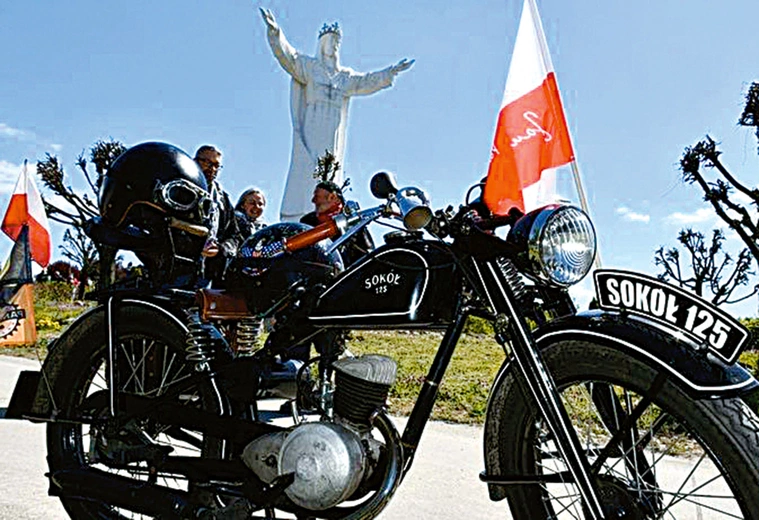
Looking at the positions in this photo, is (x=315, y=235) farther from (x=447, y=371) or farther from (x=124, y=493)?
(x=447, y=371)

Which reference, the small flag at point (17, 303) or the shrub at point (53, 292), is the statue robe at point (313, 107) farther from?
the small flag at point (17, 303)

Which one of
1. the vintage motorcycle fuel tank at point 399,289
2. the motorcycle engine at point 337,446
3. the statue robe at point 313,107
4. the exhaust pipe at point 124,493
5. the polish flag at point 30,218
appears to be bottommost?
the exhaust pipe at point 124,493

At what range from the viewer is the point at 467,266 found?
6.68 feet

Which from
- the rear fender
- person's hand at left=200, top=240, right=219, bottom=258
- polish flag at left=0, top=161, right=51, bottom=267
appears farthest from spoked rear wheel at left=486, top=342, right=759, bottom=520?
polish flag at left=0, top=161, right=51, bottom=267

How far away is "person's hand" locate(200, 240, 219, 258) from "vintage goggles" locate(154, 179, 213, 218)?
0.44 ft

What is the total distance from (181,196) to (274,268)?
57 centimetres

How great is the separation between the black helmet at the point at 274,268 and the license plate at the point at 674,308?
3.22 ft

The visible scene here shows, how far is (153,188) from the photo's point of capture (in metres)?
2.75

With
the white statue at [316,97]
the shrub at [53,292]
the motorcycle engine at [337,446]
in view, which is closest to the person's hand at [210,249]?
the motorcycle engine at [337,446]

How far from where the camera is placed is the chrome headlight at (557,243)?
1.86m

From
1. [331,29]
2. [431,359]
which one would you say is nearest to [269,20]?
[331,29]

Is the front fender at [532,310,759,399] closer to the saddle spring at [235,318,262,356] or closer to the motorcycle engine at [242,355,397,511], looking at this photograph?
the motorcycle engine at [242,355,397,511]

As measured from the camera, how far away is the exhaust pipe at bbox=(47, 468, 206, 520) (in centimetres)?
234

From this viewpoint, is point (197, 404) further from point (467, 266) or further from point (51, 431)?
point (467, 266)
